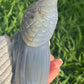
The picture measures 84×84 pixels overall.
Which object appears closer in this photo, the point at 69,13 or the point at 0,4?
the point at 0,4

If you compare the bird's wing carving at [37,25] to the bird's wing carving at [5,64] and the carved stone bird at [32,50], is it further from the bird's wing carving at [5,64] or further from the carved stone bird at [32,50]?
the bird's wing carving at [5,64]

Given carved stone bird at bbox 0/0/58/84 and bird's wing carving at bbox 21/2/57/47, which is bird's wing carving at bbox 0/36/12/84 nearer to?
carved stone bird at bbox 0/0/58/84


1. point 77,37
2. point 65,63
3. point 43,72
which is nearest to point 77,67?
point 65,63

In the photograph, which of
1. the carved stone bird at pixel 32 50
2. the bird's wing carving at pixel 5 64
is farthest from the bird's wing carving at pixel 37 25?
the bird's wing carving at pixel 5 64

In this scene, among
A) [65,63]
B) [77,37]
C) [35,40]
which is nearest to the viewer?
[35,40]

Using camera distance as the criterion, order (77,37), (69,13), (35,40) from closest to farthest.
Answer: (35,40) < (77,37) < (69,13)

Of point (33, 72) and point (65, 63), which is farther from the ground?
point (33, 72)

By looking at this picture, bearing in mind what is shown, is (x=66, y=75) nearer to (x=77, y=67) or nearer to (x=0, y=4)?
(x=77, y=67)

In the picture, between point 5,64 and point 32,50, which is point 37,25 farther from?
point 5,64
